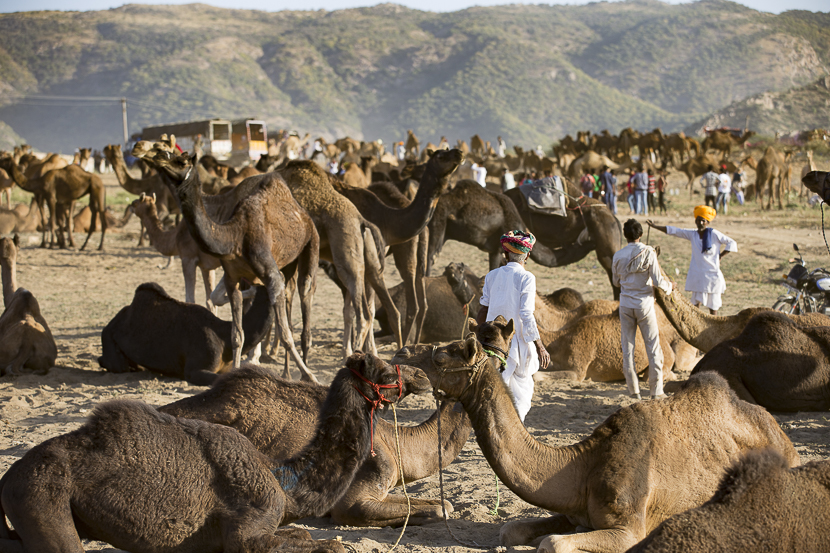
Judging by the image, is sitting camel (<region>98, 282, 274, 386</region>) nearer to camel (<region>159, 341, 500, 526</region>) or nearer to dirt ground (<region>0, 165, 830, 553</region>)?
dirt ground (<region>0, 165, 830, 553</region>)

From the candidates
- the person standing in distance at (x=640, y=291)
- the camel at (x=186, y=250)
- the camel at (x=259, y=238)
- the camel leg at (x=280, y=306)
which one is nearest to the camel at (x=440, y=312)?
the camel at (x=259, y=238)

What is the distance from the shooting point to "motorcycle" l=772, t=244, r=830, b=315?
31.9 feet

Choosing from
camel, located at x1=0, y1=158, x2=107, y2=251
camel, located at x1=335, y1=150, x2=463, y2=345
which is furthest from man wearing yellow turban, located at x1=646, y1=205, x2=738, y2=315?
camel, located at x1=0, y1=158, x2=107, y2=251

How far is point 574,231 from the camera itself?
553 inches

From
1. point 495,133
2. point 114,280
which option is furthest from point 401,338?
point 495,133

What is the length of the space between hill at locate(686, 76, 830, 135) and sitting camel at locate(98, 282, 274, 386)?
2939 inches

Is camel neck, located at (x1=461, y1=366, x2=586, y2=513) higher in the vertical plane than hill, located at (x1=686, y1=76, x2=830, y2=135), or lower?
lower

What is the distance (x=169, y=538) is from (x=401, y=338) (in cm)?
642

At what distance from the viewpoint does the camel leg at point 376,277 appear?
9.87 metres

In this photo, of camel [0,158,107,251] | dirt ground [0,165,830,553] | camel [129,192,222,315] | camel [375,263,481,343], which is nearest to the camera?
dirt ground [0,165,830,553]

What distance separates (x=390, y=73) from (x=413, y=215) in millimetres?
155345

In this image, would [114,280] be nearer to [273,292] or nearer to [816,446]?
[273,292]

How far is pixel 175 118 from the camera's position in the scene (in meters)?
122

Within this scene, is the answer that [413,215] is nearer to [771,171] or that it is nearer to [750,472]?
[750,472]
